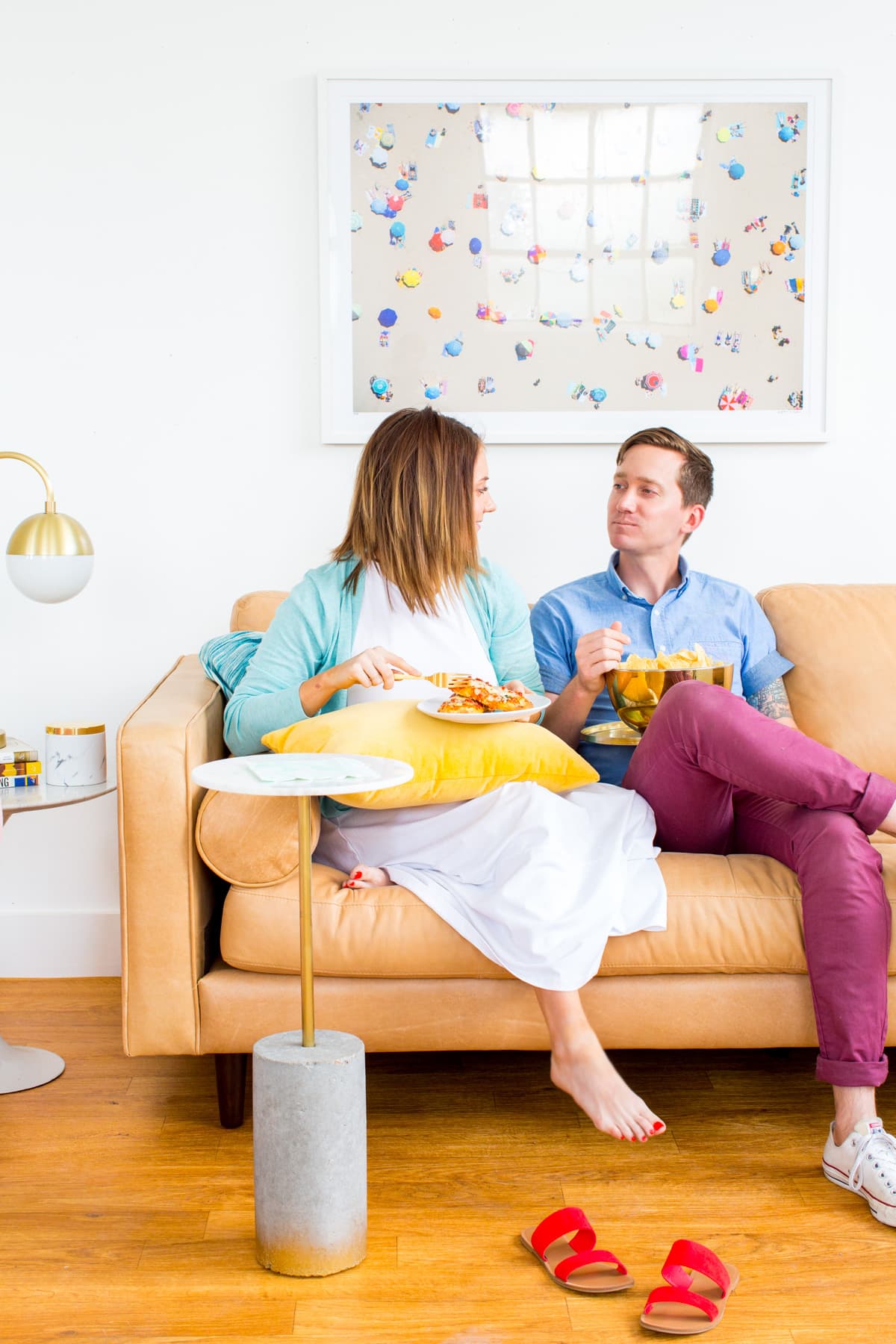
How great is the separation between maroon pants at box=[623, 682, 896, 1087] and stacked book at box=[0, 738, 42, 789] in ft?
3.55

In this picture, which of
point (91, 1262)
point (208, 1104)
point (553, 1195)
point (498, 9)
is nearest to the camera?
point (91, 1262)

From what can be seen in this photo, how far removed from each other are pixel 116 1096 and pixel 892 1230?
3.96 feet

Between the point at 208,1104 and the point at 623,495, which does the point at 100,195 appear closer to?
the point at 623,495

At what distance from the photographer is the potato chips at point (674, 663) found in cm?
196

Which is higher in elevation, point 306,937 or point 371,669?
point 371,669

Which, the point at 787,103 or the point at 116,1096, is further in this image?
the point at 787,103

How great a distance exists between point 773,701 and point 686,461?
0.48 metres

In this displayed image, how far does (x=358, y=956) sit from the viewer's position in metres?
1.78

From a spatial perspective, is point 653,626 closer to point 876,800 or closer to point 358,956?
point 876,800

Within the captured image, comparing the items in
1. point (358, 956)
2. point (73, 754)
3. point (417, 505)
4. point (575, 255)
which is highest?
point (575, 255)

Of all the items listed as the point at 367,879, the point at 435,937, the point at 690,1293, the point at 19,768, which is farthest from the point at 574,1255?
the point at 19,768

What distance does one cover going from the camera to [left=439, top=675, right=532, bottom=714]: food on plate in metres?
1.83

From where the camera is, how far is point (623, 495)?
2236 mm

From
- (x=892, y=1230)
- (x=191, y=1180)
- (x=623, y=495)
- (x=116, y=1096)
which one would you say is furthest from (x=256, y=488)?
(x=892, y=1230)
